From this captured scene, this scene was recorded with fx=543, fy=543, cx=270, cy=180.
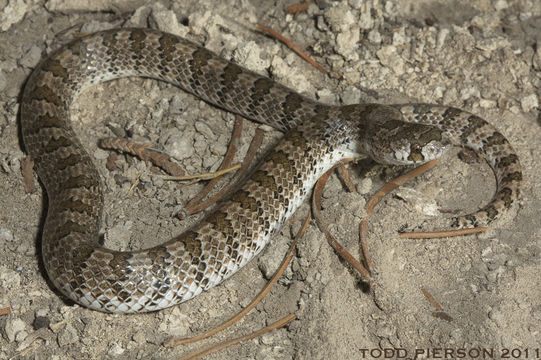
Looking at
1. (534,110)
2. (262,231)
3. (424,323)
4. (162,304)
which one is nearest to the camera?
(424,323)

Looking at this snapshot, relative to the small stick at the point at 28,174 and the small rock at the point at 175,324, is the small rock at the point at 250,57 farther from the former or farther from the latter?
the small rock at the point at 175,324

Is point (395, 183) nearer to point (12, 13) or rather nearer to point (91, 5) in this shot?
point (91, 5)

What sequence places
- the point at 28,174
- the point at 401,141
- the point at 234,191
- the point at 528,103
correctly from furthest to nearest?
the point at 528,103 < the point at 28,174 < the point at 234,191 < the point at 401,141

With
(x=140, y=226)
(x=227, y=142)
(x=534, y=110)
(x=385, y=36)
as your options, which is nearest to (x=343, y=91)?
(x=385, y=36)

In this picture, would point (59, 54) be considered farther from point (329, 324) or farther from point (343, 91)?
point (329, 324)

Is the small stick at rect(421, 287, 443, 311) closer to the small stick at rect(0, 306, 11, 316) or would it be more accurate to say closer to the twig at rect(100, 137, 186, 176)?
the twig at rect(100, 137, 186, 176)

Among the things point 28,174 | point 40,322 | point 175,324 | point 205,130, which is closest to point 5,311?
point 40,322

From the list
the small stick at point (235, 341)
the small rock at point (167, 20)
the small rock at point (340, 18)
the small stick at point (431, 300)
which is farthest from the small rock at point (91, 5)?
the small stick at point (431, 300)
